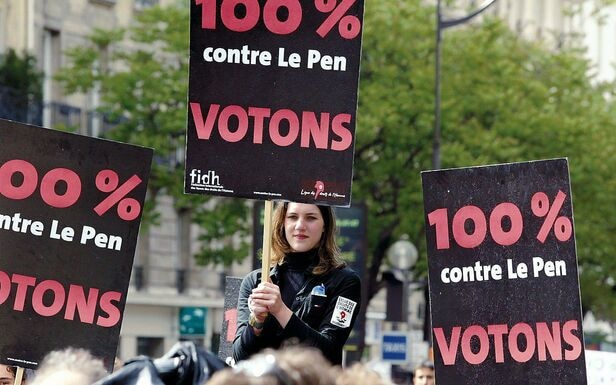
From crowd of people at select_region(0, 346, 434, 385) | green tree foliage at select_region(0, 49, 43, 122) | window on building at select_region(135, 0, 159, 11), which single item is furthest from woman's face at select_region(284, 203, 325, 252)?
window on building at select_region(135, 0, 159, 11)

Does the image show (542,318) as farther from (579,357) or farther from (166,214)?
(166,214)

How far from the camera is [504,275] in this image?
27.8 ft

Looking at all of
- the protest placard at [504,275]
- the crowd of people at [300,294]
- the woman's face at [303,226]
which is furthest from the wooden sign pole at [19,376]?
the protest placard at [504,275]

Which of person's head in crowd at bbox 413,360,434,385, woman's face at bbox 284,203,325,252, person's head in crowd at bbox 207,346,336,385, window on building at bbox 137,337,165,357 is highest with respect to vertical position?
window on building at bbox 137,337,165,357

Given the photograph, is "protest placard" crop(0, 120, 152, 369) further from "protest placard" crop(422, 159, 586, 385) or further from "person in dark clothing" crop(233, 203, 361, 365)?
"protest placard" crop(422, 159, 586, 385)

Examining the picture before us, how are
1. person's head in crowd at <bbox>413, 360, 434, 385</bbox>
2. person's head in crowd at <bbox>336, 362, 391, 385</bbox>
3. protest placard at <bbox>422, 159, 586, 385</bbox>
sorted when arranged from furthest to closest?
person's head in crowd at <bbox>413, 360, 434, 385</bbox>
protest placard at <bbox>422, 159, 586, 385</bbox>
person's head in crowd at <bbox>336, 362, 391, 385</bbox>

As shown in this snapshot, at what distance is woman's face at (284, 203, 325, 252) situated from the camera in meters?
7.76

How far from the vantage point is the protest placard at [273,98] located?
8023mm

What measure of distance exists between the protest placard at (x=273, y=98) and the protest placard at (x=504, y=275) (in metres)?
0.59

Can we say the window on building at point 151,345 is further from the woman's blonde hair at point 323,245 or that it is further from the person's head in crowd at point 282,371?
the person's head in crowd at point 282,371

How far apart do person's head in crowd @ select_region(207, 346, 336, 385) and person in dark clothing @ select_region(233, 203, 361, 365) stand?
3022 mm

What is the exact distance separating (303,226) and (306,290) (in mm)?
247

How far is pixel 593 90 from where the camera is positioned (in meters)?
42.1

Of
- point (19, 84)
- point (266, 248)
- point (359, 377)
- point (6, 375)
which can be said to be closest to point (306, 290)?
point (266, 248)
